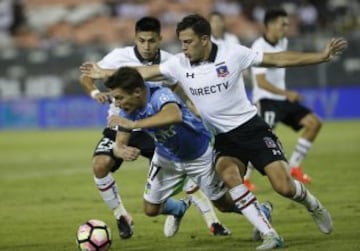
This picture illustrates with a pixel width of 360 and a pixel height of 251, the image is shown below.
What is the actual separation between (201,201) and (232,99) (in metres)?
1.60

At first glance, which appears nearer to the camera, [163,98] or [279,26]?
[163,98]

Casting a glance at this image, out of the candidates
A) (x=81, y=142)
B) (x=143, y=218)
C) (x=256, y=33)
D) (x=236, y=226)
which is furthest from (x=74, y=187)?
(x=256, y=33)

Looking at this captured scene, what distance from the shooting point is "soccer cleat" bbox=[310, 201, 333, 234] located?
9.51 metres

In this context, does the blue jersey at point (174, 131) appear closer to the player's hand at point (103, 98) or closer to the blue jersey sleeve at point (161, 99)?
the blue jersey sleeve at point (161, 99)

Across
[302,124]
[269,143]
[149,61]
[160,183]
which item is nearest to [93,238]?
[160,183]

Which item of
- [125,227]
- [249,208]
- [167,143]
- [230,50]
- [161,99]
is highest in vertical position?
[230,50]

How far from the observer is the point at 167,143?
9172 mm

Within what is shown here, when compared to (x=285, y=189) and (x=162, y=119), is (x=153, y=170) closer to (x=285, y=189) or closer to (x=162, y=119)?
(x=162, y=119)

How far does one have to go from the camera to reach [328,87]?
29.2 meters

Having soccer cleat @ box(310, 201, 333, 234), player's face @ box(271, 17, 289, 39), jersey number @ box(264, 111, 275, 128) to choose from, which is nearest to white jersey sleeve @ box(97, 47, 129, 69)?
soccer cleat @ box(310, 201, 333, 234)

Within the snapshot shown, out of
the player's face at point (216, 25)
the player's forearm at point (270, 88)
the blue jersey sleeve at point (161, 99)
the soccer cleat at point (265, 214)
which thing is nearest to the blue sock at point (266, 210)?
the soccer cleat at point (265, 214)

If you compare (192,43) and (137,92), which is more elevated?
(192,43)

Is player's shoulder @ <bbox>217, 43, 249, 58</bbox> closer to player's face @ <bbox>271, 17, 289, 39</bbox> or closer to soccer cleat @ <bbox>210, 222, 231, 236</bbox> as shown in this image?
soccer cleat @ <bbox>210, 222, 231, 236</bbox>

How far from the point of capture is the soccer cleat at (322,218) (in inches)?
374
